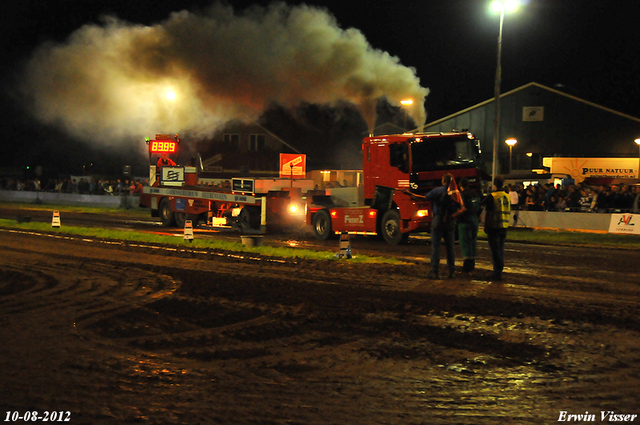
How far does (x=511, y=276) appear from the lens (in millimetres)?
11977

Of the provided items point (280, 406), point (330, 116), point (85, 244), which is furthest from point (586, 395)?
point (330, 116)

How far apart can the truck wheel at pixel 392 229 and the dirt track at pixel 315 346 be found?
611 centimetres

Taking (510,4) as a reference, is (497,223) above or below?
below

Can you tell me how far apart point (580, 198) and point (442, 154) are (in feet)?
29.8

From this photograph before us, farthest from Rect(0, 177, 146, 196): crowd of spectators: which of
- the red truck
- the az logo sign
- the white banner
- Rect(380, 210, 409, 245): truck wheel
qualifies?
the az logo sign

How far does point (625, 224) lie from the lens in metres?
20.9

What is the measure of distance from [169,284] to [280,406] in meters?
6.25

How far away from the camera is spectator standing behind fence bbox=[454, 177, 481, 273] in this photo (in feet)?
38.9

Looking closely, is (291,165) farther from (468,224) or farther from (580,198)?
(468,224)

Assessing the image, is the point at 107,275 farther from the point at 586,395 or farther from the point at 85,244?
the point at 586,395

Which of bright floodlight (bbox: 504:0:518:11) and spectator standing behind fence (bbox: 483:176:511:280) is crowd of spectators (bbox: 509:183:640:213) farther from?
spectator standing behind fence (bbox: 483:176:511:280)

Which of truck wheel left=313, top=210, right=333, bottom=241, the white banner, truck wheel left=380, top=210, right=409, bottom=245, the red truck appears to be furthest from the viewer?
the white banner

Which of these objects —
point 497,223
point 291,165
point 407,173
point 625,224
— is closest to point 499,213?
point 497,223

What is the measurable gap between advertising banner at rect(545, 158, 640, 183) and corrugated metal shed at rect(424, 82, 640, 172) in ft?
5.75
